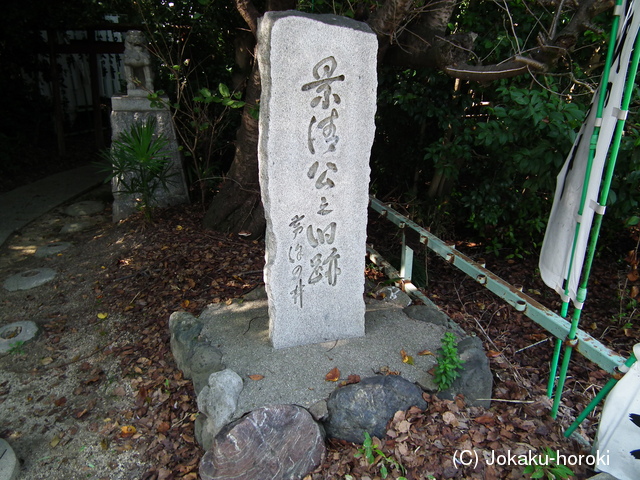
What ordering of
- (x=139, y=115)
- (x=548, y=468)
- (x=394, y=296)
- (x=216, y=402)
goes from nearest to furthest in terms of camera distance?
1. (x=548, y=468)
2. (x=216, y=402)
3. (x=394, y=296)
4. (x=139, y=115)

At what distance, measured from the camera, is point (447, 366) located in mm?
2611

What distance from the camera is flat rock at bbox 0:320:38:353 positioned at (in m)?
3.59

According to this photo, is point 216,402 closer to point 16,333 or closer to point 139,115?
point 16,333

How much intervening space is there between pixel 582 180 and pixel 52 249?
5089 millimetres

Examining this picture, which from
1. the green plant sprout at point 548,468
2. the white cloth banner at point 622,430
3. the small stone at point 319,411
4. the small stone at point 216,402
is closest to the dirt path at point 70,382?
the small stone at point 216,402

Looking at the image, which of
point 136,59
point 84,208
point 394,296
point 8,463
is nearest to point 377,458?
point 394,296

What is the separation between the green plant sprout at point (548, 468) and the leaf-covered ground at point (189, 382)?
0.06 meters

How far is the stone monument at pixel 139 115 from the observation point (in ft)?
17.3

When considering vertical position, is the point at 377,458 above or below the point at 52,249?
below

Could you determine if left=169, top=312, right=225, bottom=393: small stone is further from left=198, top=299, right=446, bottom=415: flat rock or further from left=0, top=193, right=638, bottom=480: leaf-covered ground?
left=0, top=193, right=638, bottom=480: leaf-covered ground

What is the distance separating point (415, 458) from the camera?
7.73 feet

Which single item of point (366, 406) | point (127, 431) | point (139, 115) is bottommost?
point (127, 431)

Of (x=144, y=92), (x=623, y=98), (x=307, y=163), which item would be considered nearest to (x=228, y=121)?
(x=144, y=92)

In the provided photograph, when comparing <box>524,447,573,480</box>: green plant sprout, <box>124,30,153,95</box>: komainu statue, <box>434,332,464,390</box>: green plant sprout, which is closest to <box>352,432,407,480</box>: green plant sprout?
<box>434,332,464,390</box>: green plant sprout
